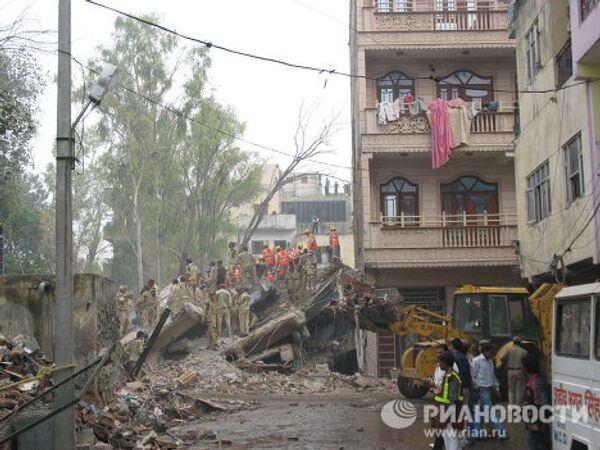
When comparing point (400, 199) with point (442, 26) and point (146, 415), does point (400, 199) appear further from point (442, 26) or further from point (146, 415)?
point (146, 415)

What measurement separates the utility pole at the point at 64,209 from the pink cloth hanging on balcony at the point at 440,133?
17.1 metres

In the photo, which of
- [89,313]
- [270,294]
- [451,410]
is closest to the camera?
[451,410]

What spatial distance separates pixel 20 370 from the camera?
11.2 metres

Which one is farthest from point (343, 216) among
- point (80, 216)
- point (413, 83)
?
point (413, 83)

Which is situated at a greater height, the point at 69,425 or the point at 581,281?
the point at 581,281

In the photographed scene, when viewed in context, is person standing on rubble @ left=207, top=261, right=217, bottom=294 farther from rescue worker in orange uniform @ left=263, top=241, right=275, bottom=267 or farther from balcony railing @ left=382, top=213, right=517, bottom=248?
balcony railing @ left=382, top=213, right=517, bottom=248

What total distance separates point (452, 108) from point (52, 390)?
63.7ft

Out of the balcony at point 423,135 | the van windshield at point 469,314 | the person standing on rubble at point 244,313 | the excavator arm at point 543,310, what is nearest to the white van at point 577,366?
the excavator arm at point 543,310

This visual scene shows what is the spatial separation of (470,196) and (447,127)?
355 centimetres

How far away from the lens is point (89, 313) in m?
13.6

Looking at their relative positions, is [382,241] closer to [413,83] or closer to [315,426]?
[413,83]

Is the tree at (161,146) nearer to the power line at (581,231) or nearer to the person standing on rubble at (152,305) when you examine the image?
the person standing on rubble at (152,305)

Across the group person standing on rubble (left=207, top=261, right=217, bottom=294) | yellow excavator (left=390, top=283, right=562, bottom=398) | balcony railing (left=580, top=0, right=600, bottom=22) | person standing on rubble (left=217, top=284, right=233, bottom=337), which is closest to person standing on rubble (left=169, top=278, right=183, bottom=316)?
person standing on rubble (left=207, top=261, right=217, bottom=294)

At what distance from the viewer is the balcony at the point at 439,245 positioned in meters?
25.0
